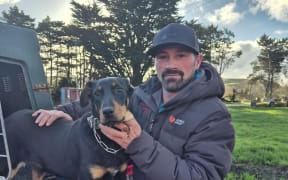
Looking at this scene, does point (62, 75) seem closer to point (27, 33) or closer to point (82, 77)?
point (82, 77)

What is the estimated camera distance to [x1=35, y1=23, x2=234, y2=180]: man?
2256 mm

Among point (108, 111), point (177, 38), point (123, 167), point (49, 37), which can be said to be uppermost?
point (49, 37)

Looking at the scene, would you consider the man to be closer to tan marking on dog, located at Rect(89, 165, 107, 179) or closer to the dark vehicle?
tan marking on dog, located at Rect(89, 165, 107, 179)

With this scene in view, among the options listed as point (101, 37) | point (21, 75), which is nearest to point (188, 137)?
point (21, 75)

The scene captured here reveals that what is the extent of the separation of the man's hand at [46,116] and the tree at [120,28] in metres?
26.5

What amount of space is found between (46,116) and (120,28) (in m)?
28.5

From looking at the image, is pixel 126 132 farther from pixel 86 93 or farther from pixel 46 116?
pixel 46 116

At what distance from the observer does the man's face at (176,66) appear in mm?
2850

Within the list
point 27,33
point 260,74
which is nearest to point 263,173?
point 27,33

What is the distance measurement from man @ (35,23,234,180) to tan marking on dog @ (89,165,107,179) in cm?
25

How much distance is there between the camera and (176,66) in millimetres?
2855

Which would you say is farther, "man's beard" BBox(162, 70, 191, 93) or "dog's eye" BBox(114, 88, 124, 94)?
"man's beard" BBox(162, 70, 191, 93)

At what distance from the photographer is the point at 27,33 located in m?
3.29

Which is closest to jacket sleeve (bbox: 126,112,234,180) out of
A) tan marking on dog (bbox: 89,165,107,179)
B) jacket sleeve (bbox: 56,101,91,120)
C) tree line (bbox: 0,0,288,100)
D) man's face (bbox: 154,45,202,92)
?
tan marking on dog (bbox: 89,165,107,179)
